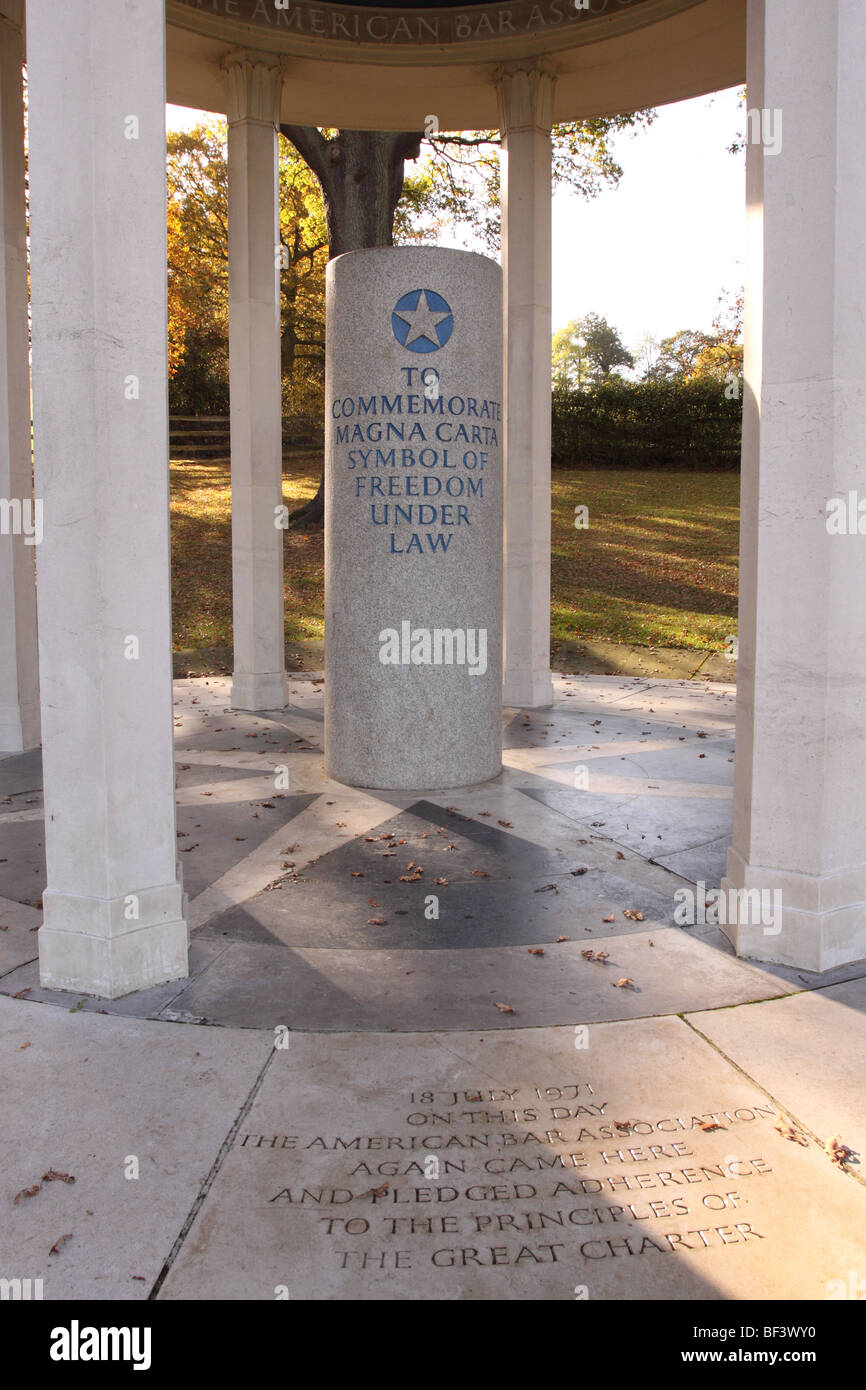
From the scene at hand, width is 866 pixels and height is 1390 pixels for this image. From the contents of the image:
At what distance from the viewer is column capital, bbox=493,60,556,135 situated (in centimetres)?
1285

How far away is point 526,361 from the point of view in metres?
12.8

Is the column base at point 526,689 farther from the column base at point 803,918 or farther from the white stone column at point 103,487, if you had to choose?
the white stone column at point 103,487

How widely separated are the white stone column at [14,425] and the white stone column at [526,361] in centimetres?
540

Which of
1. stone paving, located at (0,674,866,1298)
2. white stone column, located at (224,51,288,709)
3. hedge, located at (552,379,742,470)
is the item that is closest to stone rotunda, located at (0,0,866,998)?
stone paving, located at (0,674,866,1298)

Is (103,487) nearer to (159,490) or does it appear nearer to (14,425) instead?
Result: (159,490)

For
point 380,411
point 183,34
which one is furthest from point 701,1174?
point 183,34

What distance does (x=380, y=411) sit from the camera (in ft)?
29.0

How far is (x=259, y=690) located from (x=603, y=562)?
12158 mm

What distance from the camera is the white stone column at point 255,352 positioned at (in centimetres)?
1243

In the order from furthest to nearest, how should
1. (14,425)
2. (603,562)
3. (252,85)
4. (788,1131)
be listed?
(603,562) < (252,85) < (14,425) < (788,1131)

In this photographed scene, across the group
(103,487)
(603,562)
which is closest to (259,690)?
(103,487)

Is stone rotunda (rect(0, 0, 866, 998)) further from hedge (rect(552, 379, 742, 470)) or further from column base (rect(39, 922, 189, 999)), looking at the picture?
hedge (rect(552, 379, 742, 470))

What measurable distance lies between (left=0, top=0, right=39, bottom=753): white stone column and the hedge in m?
25.1
